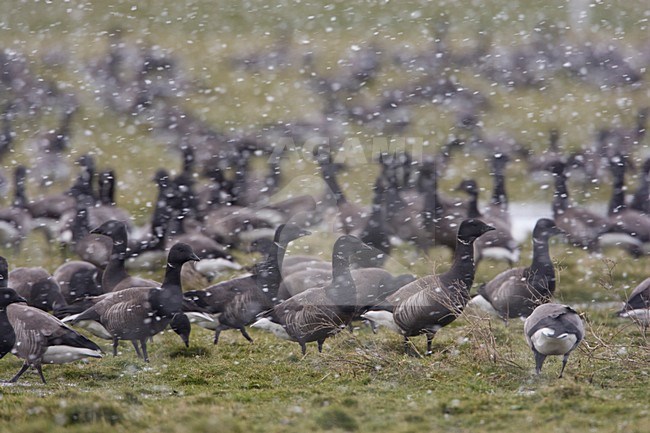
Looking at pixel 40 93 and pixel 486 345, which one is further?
pixel 40 93

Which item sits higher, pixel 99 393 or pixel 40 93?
pixel 99 393

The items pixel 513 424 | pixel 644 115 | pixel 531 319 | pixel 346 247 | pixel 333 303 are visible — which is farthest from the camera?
pixel 644 115

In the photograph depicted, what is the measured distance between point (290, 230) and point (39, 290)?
465 cm

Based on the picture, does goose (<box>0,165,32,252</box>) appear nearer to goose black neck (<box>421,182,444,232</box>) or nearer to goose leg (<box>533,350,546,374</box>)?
goose black neck (<box>421,182,444,232</box>)

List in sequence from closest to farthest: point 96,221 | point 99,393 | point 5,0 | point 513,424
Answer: point 513,424
point 99,393
point 96,221
point 5,0

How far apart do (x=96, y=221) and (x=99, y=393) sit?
12.7 metres

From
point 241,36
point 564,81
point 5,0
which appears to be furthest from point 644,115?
point 5,0

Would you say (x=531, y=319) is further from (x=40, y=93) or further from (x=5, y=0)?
(x=5, y=0)

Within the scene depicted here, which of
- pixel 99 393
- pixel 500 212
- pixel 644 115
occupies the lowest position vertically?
pixel 644 115

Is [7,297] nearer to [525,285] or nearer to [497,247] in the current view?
[525,285]

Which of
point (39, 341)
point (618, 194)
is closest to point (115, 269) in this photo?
point (39, 341)

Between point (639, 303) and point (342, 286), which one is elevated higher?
point (342, 286)

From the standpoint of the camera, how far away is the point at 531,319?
10.8m

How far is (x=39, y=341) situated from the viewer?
36.6ft
